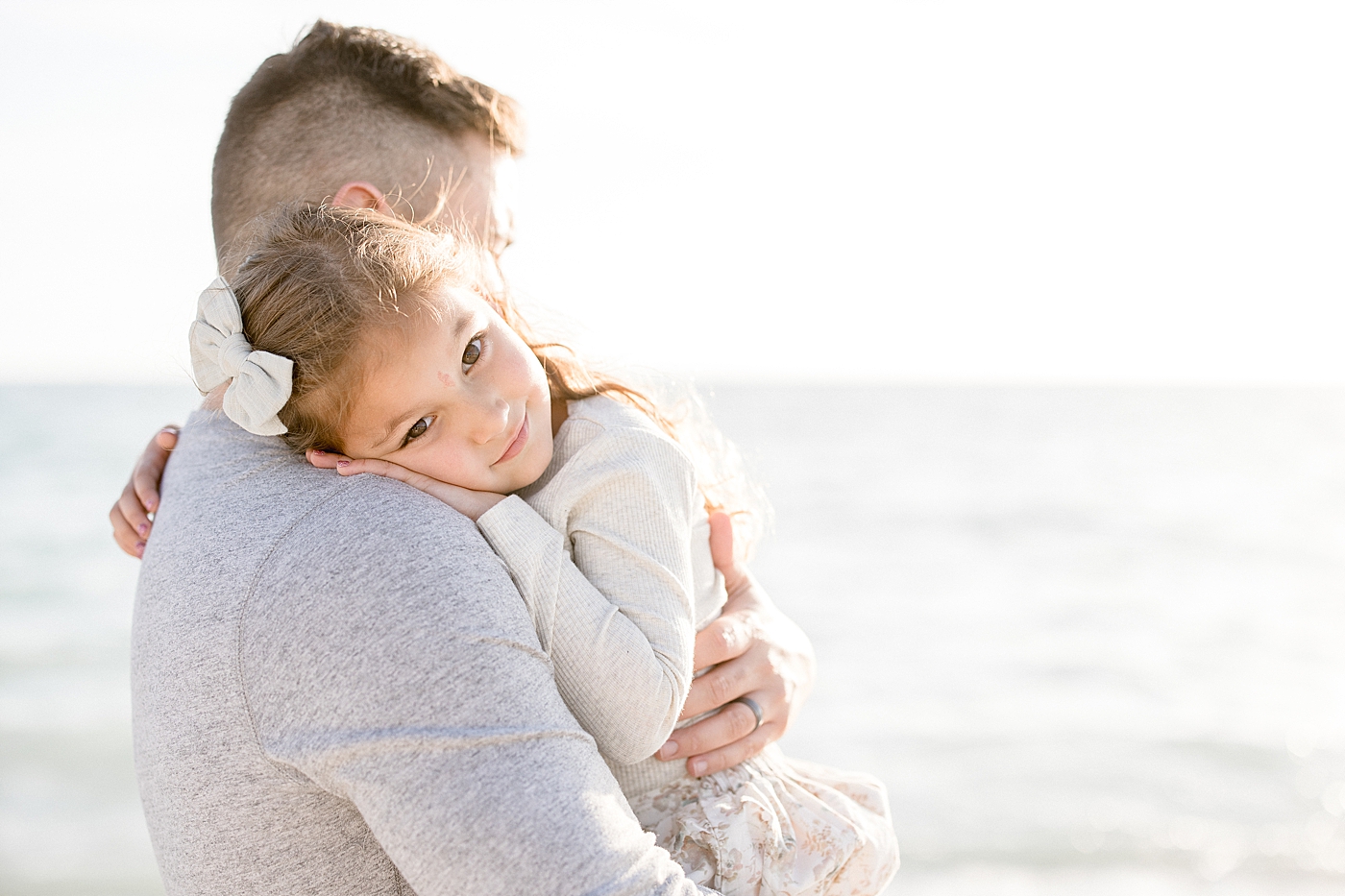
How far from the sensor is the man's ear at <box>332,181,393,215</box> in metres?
2.05

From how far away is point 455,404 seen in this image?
1602mm

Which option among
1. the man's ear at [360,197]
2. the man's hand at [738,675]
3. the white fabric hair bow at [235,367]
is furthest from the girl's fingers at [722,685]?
the man's ear at [360,197]

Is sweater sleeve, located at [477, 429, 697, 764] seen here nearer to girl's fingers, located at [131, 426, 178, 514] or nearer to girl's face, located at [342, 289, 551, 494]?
girl's face, located at [342, 289, 551, 494]

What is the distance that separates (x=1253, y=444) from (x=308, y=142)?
1252 inches

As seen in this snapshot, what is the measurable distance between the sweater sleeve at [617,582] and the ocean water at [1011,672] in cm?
90

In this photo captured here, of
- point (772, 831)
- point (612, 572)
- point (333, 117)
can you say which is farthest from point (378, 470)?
point (333, 117)

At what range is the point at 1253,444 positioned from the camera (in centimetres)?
2895

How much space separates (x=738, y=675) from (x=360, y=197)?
121cm

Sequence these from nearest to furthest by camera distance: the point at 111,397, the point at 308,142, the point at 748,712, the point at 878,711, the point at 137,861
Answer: the point at 748,712, the point at 308,142, the point at 137,861, the point at 878,711, the point at 111,397

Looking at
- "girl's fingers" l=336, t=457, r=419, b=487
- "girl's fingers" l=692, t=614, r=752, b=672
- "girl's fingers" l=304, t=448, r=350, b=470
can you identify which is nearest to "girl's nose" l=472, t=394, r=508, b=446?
"girl's fingers" l=336, t=457, r=419, b=487

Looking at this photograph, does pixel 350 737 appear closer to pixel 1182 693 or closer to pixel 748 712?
pixel 748 712

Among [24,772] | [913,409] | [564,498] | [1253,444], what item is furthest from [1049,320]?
[564,498]

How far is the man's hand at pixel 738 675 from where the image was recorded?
5.81 feet

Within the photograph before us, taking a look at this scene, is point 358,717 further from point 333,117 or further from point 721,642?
point 333,117
